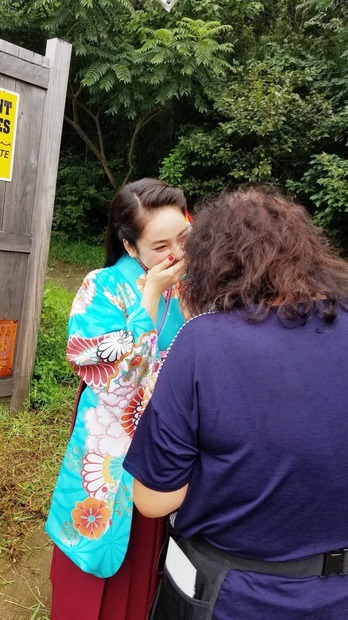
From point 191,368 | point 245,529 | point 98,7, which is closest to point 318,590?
point 245,529

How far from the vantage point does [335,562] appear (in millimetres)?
1047

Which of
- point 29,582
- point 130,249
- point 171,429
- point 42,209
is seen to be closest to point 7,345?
point 42,209

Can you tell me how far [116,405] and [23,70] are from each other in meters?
2.41

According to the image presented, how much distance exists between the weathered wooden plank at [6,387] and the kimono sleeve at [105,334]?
2005 millimetres

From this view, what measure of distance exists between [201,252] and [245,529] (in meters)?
0.57

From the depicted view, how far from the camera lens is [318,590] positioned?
1030mm

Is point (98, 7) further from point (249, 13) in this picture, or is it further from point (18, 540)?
point (18, 540)

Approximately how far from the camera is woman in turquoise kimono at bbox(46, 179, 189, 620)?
1524mm

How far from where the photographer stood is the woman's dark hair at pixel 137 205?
165 cm

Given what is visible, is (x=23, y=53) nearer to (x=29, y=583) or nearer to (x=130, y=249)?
(x=130, y=249)

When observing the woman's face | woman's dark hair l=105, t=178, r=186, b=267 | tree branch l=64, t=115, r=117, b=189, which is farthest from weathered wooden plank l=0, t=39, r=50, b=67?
tree branch l=64, t=115, r=117, b=189

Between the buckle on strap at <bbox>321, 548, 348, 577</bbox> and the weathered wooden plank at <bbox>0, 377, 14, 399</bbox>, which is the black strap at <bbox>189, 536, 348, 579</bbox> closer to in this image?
the buckle on strap at <bbox>321, 548, 348, 577</bbox>

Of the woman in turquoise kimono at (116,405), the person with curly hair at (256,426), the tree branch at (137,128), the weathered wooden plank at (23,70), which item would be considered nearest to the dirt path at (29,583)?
the woman in turquoise kimono at (116,405)

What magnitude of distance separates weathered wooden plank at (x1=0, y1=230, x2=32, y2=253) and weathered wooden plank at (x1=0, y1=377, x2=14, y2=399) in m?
0.86
